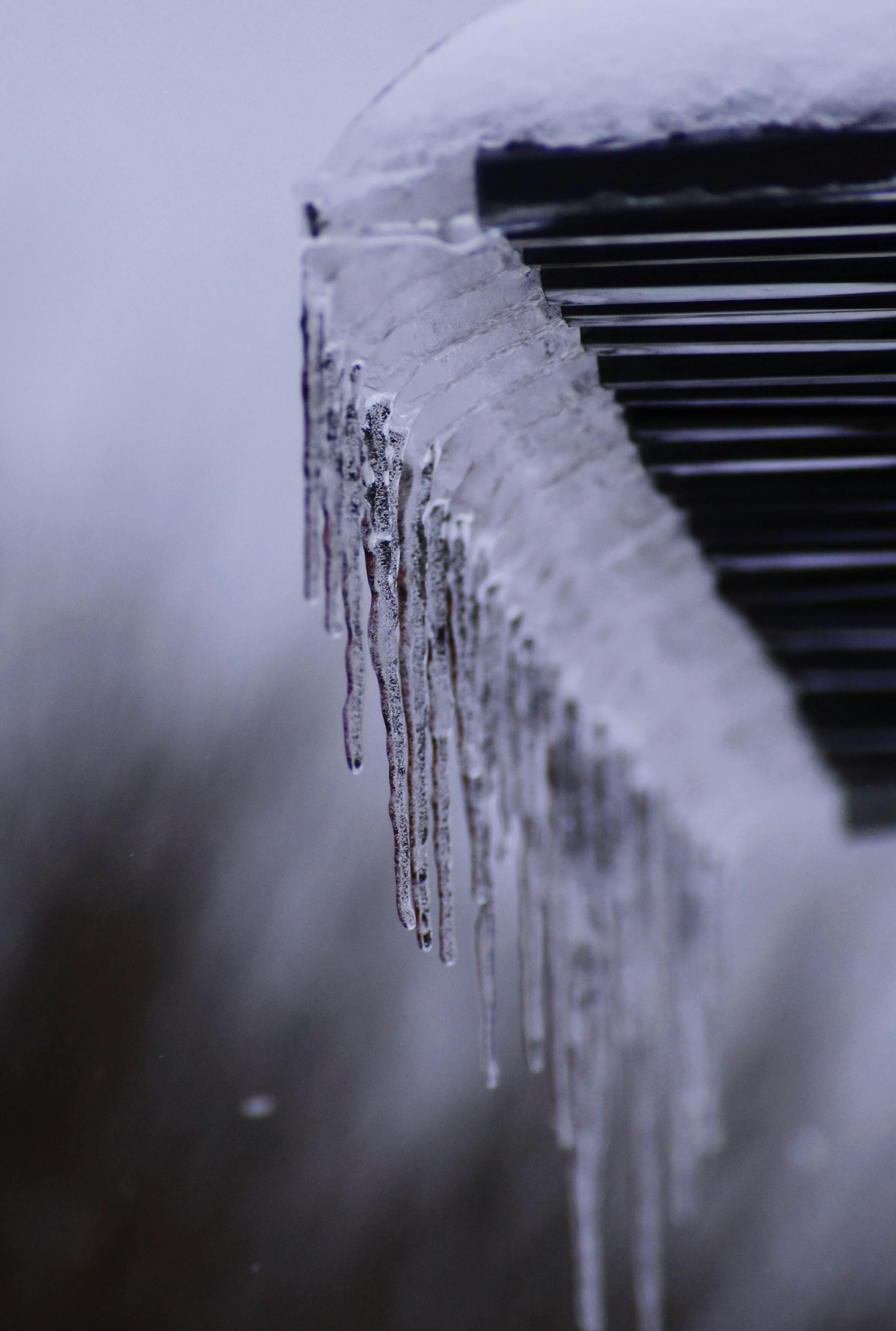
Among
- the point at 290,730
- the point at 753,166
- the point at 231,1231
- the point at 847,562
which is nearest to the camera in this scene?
the point at 753,166

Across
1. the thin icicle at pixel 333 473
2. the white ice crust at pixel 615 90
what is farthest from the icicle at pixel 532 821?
the white ice crust at pixel 615 90

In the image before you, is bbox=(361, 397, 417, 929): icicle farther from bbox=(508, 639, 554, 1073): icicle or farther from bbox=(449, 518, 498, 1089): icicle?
bbox=(508, 639, 554, 1073): icicle

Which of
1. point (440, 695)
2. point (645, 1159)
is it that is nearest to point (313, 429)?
point (440, 695)

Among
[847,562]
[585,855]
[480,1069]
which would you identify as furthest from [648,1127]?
[480,1069]

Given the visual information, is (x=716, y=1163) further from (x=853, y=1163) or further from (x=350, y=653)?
(x=350, y=653)

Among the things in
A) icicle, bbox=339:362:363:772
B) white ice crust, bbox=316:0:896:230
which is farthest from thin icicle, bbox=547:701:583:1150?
white ice crust, bbox=316:0:896:230

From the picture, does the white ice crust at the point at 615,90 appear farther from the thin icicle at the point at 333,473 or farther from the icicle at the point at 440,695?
the icicle at the point at 440,695

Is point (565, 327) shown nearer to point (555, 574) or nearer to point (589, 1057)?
point (555, 574)

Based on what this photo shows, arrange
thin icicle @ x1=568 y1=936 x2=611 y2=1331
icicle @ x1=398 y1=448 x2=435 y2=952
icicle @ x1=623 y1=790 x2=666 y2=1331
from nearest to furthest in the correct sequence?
icicle @ x1=398 y1=448 x2=435 y2=952
icicle @ x1=623 y1=790 x2=666 y2=1331
thin icicle @ x1=568 y1=936 x2=611 y2=1331
